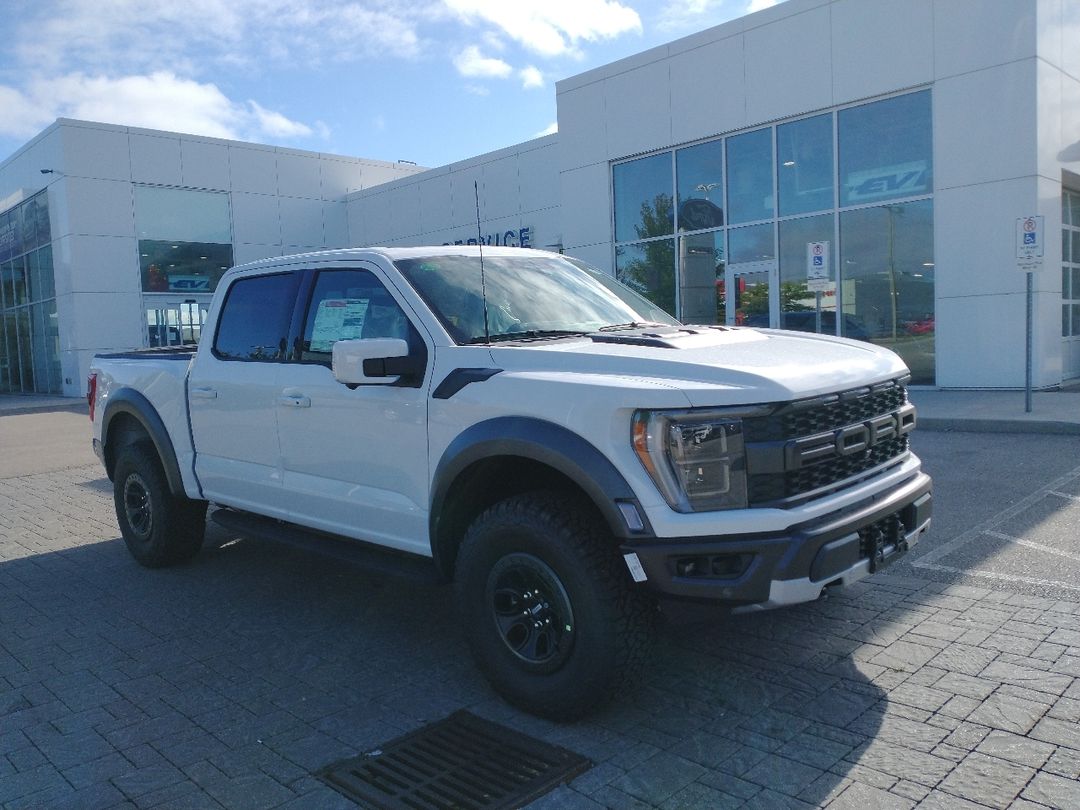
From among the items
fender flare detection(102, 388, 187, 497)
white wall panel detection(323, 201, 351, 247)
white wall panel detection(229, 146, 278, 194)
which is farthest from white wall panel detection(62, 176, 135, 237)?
fender flare detection(102, 388, 187, 497)

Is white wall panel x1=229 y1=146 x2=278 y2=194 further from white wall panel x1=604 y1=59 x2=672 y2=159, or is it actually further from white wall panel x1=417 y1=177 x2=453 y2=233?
Result: white wall panel x1=604 y1=59 x2=672 y2=159

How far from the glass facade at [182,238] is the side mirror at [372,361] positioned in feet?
83.0

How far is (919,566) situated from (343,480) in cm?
330

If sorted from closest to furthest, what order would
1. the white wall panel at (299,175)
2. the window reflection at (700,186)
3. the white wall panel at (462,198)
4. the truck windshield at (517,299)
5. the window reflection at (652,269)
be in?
1. the truck windshield at (517,299)
2. the window reflection at (700,186)
3. the window reflection at (652,269)
4. the white wall panel at (462,198)
5. the white wall panel at (299,175)

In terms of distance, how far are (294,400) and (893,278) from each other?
12.5 meters

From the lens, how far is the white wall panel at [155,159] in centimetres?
2661

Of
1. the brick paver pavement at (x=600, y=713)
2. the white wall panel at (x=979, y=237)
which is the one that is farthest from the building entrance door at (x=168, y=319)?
the brick paver pavement at (x=600, y=713)

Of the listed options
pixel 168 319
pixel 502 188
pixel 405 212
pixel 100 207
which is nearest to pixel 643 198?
pixel 502 188

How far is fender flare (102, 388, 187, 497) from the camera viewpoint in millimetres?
5715

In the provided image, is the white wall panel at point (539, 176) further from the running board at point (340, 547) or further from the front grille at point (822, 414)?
the front grille at point (822, 414)

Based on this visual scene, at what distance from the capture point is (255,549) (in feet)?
21.6

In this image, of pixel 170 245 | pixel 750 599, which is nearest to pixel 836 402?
pixel 750 599

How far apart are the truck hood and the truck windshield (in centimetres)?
23

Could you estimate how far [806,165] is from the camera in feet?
51.4
